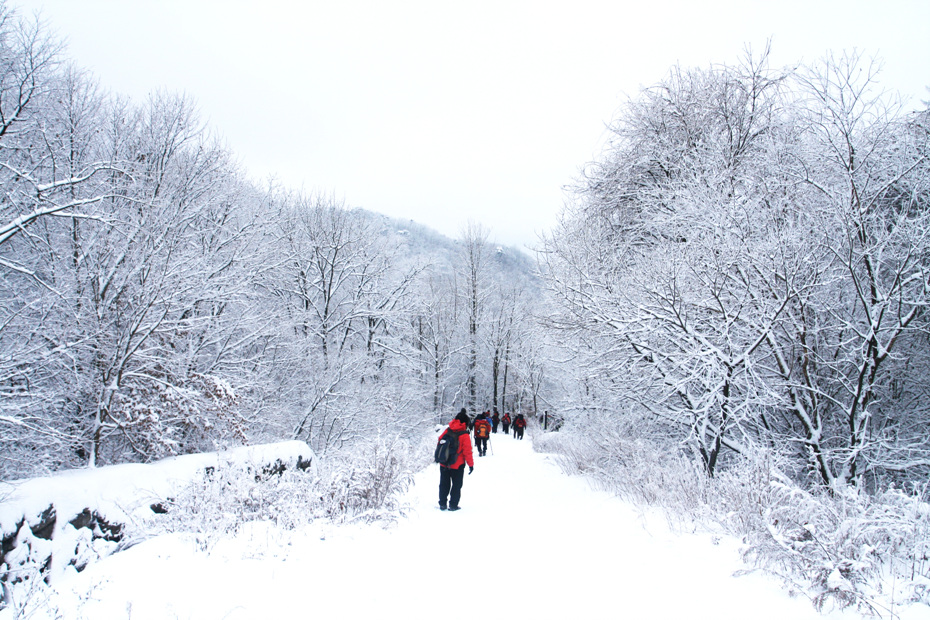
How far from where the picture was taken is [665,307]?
23.5 ft

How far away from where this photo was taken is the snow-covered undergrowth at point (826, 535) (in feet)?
9.59

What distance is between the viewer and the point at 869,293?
692 cm

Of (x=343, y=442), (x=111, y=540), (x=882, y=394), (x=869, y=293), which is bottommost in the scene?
(x=343, y=442)

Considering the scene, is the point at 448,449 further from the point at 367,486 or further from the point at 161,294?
the point at 161,294

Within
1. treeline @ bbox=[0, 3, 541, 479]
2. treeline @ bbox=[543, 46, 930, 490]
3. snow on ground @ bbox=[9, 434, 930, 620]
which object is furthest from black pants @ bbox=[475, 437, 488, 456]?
snow on ground @ bbox=[9, 434, 930, 620]

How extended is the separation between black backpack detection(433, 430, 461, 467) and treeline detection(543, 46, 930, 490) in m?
3.06

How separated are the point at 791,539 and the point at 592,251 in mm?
6108

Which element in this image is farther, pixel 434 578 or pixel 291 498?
pixel 291 498

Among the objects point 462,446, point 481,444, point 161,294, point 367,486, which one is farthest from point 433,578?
point 481,444

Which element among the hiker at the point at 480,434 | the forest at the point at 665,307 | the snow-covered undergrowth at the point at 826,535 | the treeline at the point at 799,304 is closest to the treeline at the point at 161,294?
the forest at the point at 665,307

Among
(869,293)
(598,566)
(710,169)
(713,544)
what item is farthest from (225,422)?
(869,293)

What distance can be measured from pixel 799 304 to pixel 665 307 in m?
1.91

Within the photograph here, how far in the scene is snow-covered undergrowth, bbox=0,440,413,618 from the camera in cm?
475

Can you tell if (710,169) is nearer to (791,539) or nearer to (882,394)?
(882,394)
